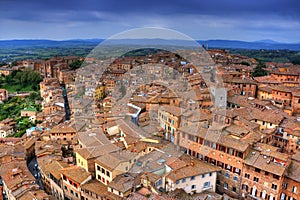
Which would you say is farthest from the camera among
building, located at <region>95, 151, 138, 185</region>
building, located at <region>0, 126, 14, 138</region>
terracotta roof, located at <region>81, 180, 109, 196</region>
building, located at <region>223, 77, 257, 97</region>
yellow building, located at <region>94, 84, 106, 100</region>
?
yellow building, located at <region>94, 84, 106, 100</region>

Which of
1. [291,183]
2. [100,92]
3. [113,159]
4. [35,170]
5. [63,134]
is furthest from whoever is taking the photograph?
[100,92]

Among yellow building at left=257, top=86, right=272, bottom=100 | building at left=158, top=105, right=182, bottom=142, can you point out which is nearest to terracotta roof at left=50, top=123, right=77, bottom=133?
building at left=158, top=105, right=182, bottom=142

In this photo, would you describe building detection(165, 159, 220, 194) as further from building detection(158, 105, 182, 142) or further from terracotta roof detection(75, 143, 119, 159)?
terracotta roof detection(75, 143, 119, 159)

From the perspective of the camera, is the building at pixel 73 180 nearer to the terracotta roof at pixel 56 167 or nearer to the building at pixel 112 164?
the terracotta roof at pixel 56 167

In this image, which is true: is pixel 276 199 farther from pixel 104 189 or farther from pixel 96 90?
pixel 96 90

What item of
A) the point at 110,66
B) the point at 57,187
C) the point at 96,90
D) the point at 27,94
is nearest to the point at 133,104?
the point at 57,187

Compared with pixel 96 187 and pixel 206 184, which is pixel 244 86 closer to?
pixel 206 184

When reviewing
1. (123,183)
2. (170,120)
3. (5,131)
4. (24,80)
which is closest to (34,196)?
(123,183)

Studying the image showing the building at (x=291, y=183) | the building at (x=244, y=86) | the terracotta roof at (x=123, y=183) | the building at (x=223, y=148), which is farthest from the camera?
the building at (x=244, y=86)

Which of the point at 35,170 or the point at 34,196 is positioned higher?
the point at 34,196

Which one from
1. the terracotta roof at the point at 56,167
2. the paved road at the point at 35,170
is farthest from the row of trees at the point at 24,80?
the terracotta roof at the point at 56,167

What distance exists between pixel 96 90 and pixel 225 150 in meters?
22.4

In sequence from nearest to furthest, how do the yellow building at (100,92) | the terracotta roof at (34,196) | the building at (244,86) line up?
1. the terracotta roof at (34,196)
2. the building at (244,86)
3. the yellow building at (100,92)

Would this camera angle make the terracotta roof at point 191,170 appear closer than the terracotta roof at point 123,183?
No
